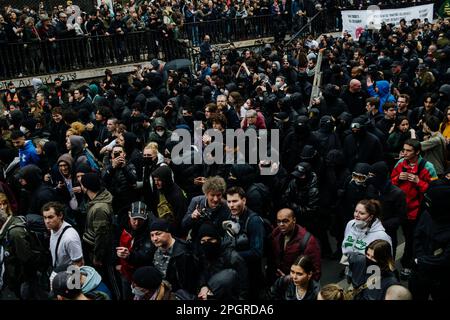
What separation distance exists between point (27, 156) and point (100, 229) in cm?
265

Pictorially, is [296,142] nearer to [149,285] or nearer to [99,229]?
[99,229]

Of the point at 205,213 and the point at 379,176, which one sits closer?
the point at 205,213

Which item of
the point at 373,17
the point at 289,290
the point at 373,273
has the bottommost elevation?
the point at 289,290

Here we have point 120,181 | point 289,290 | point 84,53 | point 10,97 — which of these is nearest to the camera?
point 289,290

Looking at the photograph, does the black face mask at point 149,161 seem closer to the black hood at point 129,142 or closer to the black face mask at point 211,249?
the black hood at point 129,142

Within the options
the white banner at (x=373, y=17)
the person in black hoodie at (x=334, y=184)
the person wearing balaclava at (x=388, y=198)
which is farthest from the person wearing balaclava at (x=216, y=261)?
the white banner at (x=373, y=17)

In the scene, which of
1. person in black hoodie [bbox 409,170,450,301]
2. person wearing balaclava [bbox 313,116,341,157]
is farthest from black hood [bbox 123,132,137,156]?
person in black hoodie [bbox 409,170,450,301]

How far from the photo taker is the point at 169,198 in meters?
5.72

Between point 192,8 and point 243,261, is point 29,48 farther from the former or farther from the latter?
point 243,261

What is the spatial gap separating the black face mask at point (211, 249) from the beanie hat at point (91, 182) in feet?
5.34

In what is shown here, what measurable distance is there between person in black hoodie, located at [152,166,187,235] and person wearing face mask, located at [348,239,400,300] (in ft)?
6.49

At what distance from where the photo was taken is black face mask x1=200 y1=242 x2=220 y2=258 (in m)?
4.33

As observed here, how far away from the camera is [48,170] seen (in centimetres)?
696

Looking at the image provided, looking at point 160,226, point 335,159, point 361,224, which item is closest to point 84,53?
point 335,159
